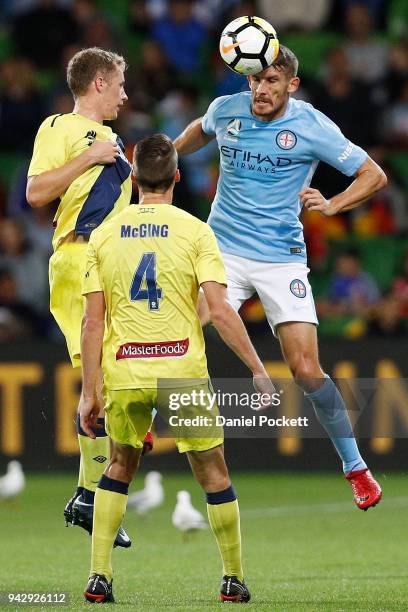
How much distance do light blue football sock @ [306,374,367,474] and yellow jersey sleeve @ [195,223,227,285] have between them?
1.77 meters

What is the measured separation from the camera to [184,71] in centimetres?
1731

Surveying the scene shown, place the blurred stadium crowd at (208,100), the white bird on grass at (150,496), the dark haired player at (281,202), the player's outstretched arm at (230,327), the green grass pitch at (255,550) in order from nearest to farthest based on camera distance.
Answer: the player's outstretched arm at (230,327)
the green grass pitch at (255,550)
the dark haired player at (281,202)
the white bird on grass at (150,496)
the blurred stadium crowd at (208,100)

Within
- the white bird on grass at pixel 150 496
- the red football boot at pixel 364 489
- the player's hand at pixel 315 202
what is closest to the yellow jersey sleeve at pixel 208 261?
the player's hand at pixel 315 202

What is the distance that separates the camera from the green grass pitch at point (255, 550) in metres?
7.67

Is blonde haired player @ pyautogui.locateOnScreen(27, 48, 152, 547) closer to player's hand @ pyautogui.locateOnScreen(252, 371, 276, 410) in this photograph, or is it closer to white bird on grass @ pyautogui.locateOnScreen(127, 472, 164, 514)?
player's hand @ pyautogui.locateOnScreen(252, 371, 276, 410)

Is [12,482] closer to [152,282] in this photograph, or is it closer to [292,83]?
[292,83]

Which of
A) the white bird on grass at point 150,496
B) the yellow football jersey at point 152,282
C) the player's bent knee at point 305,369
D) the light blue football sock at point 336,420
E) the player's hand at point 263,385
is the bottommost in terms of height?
the white bird on grass at point 150,496

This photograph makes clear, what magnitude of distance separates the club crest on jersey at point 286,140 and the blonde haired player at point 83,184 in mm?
908

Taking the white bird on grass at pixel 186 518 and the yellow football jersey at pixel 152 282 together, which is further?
the white bird on grass at pixel 186 518

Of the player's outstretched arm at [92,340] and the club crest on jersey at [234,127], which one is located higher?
the club crest on jersey at [234,127]

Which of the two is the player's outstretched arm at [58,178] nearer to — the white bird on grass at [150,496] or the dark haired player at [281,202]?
the dark haired player at [281,202]

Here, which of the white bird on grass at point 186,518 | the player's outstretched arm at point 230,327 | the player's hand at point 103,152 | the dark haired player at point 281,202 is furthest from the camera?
the white bird on grass at point 186,518

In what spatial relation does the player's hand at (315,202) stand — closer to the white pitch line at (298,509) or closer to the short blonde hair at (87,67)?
the short blonde hair at (87,67)

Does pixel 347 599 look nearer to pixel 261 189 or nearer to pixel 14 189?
pixel 261 189
